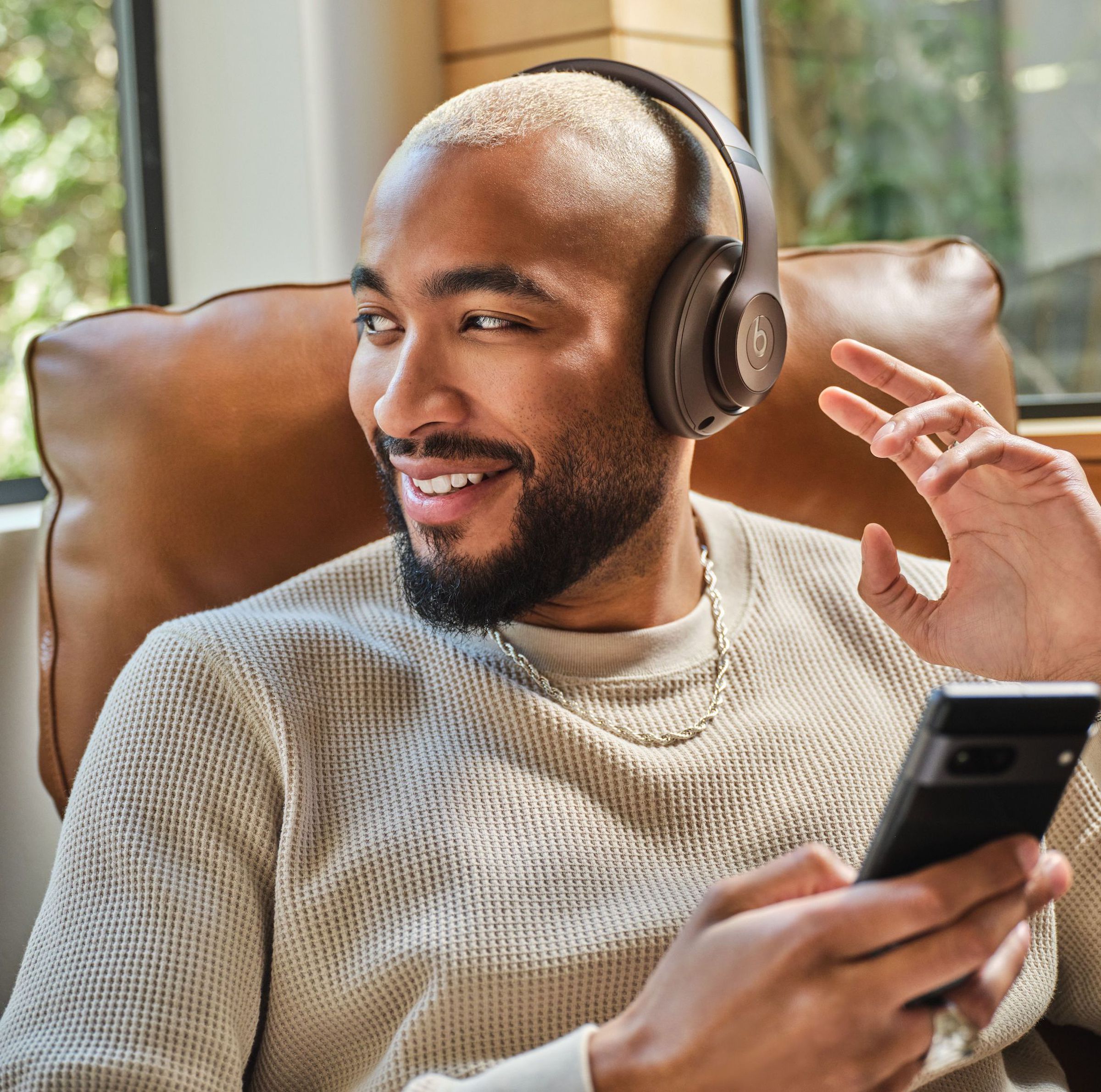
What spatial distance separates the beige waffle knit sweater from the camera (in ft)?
2.77

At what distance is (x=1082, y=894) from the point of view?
3.59ft

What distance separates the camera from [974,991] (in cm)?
68

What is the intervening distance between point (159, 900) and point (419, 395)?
17.5 inches

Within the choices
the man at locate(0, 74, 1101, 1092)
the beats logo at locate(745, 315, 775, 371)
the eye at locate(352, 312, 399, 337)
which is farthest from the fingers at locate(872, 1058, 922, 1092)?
the eye at locate(352, 312, 399, 337)

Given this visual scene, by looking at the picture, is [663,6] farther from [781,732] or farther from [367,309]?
[781,732]

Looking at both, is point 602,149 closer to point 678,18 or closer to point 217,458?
point 217,458

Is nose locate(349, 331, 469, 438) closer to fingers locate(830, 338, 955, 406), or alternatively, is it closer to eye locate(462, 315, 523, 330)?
eye locate(462, 315, 523, 330)

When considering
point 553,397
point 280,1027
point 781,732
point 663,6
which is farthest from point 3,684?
point 663,6

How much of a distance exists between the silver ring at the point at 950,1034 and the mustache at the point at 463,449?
0.54 meters

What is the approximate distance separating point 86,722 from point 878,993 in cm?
78

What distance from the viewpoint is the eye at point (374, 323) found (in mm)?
1058

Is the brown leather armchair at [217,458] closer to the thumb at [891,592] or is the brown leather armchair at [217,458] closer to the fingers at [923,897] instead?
the thumb at [891,592]

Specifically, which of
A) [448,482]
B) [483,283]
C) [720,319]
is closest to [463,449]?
[448,482]

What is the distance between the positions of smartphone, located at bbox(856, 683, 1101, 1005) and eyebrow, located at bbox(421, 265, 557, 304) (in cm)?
53
